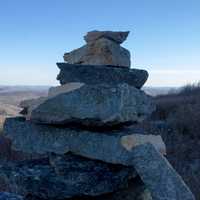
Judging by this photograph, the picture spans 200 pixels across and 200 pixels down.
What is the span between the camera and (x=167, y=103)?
2286 cm

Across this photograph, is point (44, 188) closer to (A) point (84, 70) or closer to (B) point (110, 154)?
(B) point (110, 154)

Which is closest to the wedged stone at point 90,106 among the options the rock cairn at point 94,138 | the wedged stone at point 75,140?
the rock cairn at point 94,138

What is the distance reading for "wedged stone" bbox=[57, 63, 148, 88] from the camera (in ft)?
18.6

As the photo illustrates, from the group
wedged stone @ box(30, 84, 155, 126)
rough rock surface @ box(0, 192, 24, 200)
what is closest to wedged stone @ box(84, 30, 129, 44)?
wedged stone @ box(30, 84, 155, 126)

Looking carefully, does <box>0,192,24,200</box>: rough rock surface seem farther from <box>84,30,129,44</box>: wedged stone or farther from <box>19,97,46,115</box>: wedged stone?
<box>84,30,129,44</box>: wedged stone

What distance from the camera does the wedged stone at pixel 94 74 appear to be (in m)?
5.68

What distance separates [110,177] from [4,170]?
1256 millimetres

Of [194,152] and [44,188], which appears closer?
[44,188]

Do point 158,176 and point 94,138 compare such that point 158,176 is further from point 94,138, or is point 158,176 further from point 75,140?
point 75,140

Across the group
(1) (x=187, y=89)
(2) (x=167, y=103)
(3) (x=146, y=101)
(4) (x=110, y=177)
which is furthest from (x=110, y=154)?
(1) (x=187, y=89)

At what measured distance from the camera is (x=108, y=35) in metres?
5.96

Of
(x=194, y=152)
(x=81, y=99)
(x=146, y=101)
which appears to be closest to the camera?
(x=81, y=99)

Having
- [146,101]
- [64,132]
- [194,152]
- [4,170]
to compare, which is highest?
[146,101]

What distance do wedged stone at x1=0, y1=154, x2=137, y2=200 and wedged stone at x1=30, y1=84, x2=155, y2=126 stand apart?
0.48m
